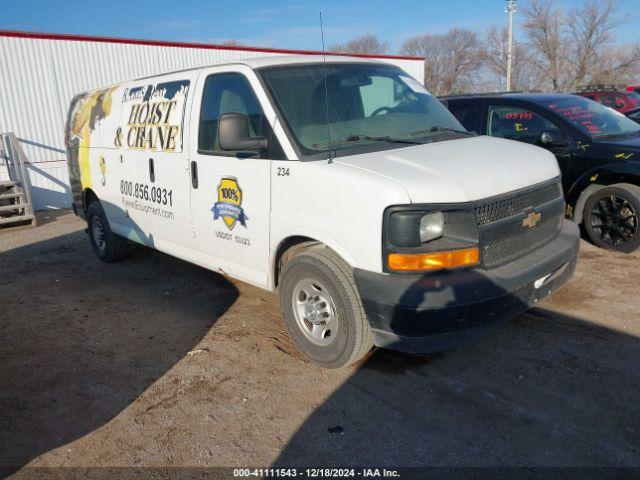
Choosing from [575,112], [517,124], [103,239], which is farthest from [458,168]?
[103,239]

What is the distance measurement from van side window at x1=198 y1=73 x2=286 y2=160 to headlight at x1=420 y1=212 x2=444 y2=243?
113 cm

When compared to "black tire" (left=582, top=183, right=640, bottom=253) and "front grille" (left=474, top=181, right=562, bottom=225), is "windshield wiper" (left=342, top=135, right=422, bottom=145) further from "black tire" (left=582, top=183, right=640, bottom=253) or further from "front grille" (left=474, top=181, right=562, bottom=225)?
"black tire" (left=582, top=183, right=640, bottom=253)

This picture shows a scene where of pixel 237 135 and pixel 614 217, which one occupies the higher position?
pixel 237 135

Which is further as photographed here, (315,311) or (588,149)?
(588,149)

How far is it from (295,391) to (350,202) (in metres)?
1.32

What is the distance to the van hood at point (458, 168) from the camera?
125 inches

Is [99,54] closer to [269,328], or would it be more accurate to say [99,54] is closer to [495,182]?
[269,328]

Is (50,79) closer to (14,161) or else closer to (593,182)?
(14,161)

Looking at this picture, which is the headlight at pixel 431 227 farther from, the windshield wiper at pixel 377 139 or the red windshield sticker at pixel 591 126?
the red windshield sticker at pixel 591 126

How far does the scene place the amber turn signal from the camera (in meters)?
3.15

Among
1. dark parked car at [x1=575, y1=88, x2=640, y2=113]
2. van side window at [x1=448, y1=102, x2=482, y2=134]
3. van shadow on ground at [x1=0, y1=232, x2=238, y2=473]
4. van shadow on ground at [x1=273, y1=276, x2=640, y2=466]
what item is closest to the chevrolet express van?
van shadow on ground at [x1=273, y1=276, x2=640, y2=466]

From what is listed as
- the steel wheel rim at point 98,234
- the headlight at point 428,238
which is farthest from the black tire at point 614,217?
the steel wheel rim at point 98,234

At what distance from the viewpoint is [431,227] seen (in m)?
3.19

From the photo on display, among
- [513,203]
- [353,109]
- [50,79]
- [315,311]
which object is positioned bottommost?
→ [315,311]
